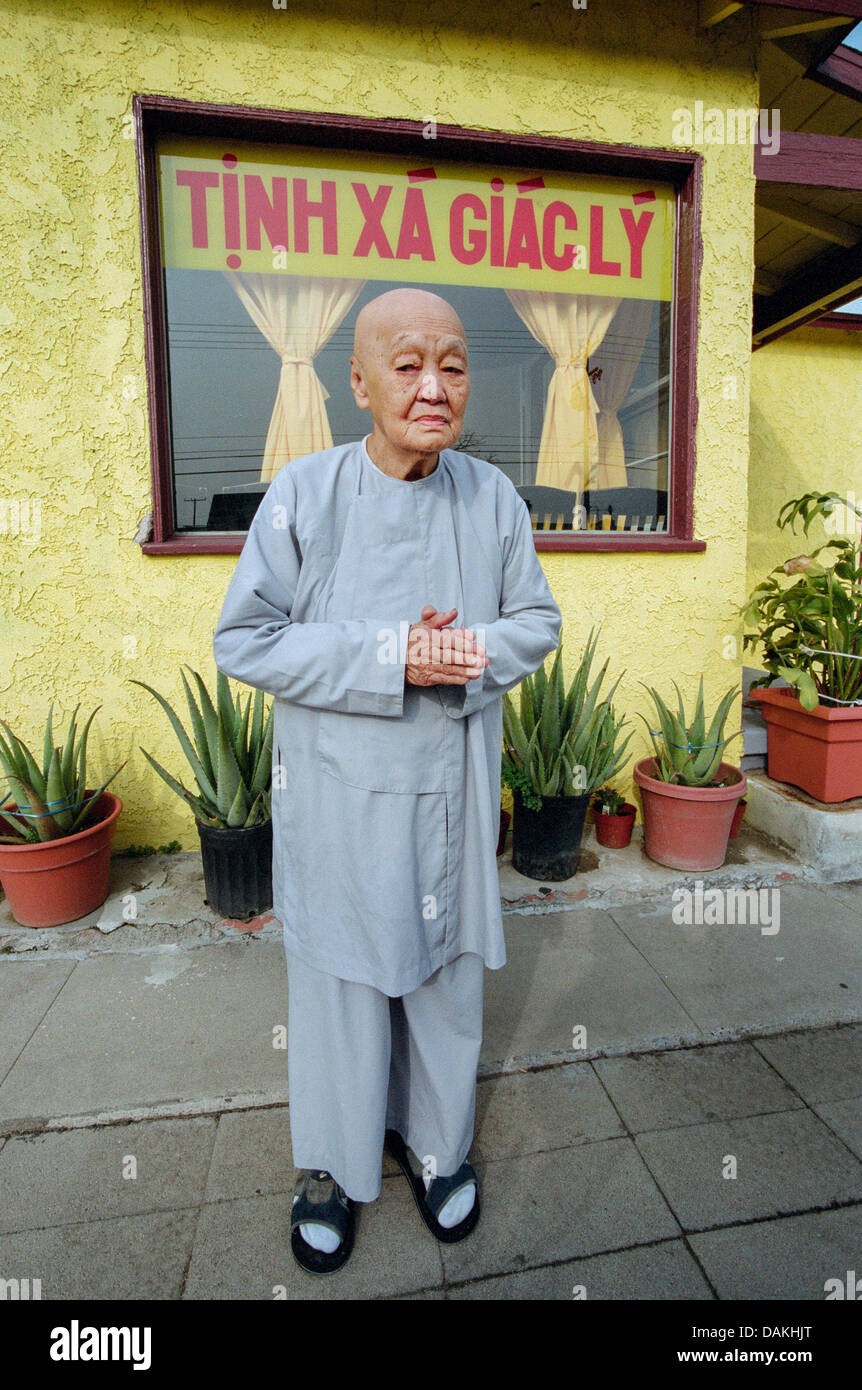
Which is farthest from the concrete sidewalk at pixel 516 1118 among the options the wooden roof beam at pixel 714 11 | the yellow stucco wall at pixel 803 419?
the yellow stucco wall at pixel 803 419

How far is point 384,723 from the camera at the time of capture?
139cm

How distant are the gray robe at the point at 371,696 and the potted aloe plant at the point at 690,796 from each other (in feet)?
6.72

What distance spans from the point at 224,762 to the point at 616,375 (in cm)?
282

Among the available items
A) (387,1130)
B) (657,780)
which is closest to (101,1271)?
(387,1130)

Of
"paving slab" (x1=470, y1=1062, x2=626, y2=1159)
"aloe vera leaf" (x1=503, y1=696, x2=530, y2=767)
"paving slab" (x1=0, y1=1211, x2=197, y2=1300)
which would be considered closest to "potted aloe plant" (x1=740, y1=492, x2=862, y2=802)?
"aloe vera leaf" (x1=503, y1=696, x2=530, y2=767)

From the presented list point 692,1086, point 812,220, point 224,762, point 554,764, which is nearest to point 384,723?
point 692,1086

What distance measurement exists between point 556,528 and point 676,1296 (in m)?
3.17

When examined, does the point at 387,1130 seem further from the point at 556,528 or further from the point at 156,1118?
the point at 556,528

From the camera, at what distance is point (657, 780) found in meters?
3.43

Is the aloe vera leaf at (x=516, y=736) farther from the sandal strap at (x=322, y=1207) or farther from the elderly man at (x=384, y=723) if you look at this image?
the sandal strap at (x=322, y=1207)

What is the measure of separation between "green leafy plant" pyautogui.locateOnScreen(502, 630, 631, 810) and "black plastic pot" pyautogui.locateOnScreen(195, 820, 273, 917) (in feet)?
3.49

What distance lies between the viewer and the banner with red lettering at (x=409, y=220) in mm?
3303

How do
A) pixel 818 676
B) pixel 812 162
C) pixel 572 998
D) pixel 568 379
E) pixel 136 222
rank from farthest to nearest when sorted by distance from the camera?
1. pixel 568 379
2. pixel 818 676
3. pixel 812 162
4. pixel 136 222
5. pixel 572 998

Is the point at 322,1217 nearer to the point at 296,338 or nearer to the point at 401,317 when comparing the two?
the point at 401,317
